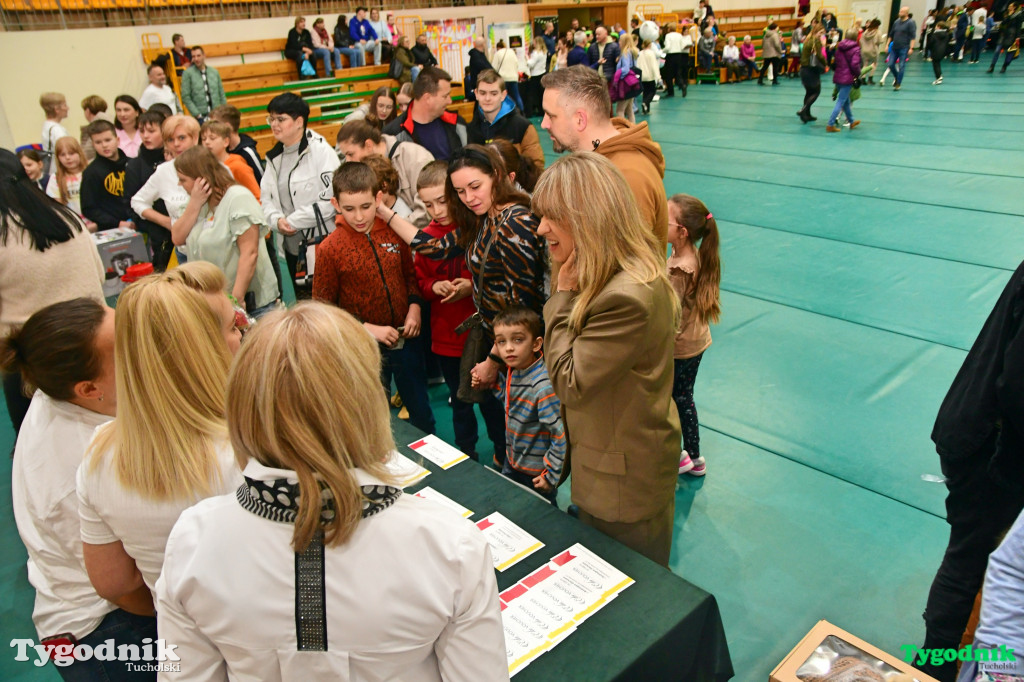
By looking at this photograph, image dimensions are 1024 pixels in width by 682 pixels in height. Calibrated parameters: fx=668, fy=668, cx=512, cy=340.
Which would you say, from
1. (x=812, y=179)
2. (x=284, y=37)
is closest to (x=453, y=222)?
(x=812, y=179)

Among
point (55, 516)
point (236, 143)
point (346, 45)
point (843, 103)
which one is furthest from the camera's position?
point (346, 45)

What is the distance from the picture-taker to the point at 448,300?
133 inches

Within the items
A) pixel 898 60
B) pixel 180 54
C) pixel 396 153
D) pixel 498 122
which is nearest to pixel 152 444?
pixel 396 153

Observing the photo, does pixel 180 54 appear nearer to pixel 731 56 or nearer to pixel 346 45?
pixel 346 45

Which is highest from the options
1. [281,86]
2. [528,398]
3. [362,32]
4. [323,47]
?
[362,32]

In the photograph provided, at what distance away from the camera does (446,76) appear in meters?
4.77

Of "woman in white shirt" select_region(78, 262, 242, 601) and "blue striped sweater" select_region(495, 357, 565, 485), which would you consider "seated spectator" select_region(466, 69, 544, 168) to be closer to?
"blue striped sweater" select_region(495, 357, 565, 485)

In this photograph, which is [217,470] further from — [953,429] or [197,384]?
[953,429]

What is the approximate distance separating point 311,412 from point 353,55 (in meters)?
16.2

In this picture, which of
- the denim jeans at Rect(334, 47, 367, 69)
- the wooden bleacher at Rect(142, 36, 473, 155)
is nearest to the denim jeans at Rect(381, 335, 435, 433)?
the wooden bleacher at Rect(142, 36, 473, 155)

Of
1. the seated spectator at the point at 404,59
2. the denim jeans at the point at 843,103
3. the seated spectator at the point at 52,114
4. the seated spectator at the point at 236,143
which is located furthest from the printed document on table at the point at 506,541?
the seated spectator at the point at 404,59

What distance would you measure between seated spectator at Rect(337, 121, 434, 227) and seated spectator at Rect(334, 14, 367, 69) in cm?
1241

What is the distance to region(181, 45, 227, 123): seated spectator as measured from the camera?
1108 centimetres

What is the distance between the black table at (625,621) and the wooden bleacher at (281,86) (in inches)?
488
